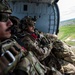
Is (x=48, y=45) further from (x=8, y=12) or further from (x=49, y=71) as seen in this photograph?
(x=8, y=12)

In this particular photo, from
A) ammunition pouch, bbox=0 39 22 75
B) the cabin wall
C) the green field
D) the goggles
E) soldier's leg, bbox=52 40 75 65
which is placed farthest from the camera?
the green field

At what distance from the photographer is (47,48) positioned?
492cm

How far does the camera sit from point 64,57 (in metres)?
5.82

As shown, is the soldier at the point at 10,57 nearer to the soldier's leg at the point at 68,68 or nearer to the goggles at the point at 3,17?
the goggles at the point at 3,17

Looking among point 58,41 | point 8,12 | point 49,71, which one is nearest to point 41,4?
point 58,41

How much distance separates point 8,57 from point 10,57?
17mm

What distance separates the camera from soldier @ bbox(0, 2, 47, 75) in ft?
7.61

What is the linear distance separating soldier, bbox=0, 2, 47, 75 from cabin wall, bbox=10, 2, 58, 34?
12.6 feet

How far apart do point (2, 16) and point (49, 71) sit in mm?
1743

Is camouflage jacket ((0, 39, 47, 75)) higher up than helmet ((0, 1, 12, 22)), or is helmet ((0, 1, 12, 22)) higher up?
helmet ((0, 1, 12, 22))

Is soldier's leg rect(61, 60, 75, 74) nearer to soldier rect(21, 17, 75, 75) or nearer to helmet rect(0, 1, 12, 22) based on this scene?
soldier rect(21, 17, 75, 75)

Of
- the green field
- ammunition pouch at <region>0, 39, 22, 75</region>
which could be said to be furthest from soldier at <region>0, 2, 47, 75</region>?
the green field

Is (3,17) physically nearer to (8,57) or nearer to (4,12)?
(4,12)

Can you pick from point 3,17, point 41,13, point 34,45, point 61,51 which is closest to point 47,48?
point 34,45
